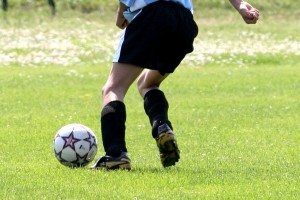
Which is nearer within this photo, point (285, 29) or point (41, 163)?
point (41, 163)

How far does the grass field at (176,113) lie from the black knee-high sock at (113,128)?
21 cm

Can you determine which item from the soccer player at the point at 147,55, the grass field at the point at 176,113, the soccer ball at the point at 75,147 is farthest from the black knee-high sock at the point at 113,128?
the soccer ball at the point at 75,147

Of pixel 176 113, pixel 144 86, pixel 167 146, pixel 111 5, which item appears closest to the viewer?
pixel 167 146

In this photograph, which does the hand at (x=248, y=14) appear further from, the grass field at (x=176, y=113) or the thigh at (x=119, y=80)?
the grass field at (x=176, y=113)

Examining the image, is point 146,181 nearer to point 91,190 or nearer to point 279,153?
point 91,190

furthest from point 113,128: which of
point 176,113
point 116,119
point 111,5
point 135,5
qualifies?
point 111,5

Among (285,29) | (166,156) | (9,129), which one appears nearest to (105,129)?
(166,156)

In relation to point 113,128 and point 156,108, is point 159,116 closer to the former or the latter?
point 156,108

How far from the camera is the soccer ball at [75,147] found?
7660mm

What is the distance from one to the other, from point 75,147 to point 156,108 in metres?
0.74

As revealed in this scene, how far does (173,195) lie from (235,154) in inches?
100

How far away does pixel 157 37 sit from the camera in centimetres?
736

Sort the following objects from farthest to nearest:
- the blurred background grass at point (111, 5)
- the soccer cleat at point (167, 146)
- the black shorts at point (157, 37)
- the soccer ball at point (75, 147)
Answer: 1. the blurred background grass at point (111, 5)
2. the soccer ball at point (75, 147)
3. the black shorts at point (157, 37)
4. the soccer cleat at point (167, 146)

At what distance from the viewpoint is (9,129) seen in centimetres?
1092
